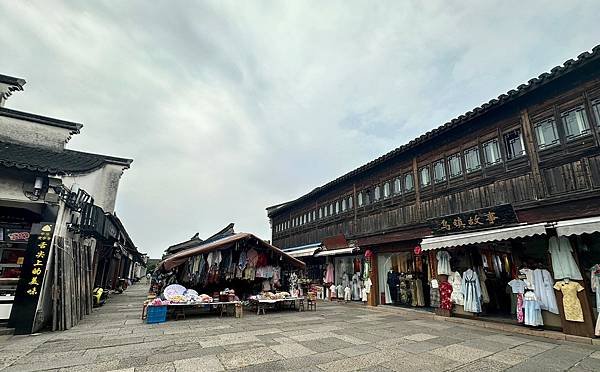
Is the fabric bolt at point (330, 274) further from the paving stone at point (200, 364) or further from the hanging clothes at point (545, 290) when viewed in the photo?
the paving stone at point (200, 364)

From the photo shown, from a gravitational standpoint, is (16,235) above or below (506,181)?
below

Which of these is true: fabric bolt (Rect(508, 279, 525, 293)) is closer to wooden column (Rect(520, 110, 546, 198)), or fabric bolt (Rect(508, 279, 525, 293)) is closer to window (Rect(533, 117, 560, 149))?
wooden column (Rect(520, 110, 546, 198))

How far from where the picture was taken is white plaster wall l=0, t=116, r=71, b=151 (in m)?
11.7

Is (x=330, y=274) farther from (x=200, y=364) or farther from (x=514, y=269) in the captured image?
(x=200, y=364)

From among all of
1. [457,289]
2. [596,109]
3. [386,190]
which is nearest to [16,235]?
[386,190]

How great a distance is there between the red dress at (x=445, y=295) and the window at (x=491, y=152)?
461 cm

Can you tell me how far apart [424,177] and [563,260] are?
519 cm

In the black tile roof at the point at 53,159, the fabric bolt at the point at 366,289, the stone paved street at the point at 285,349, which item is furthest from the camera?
the fabric bolt at the point at 366,289

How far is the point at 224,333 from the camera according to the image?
7.45m

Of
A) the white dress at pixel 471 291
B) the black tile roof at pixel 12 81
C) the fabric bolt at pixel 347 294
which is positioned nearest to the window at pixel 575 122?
the white dress at pixel 471 291

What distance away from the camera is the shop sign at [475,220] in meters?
8.41

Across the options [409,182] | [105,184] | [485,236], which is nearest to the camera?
[485,236]

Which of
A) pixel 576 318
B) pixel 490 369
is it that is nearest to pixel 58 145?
pixel 490 369

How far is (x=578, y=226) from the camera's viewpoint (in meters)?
6.63
